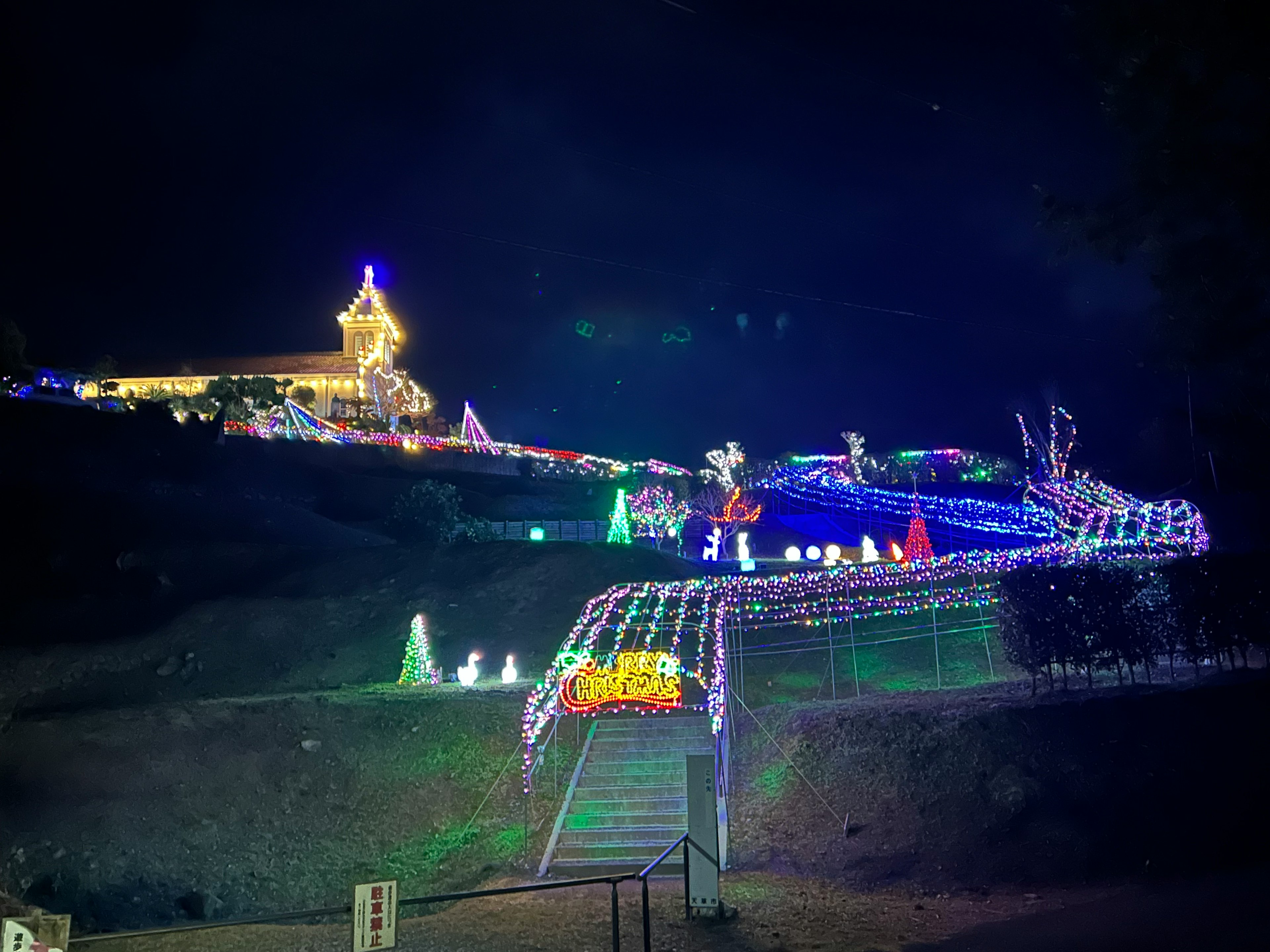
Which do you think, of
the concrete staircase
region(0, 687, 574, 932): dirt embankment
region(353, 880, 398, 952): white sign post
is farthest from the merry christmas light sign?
region(353, 880, 398, 952): white sign post

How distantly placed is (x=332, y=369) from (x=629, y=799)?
2315 inches

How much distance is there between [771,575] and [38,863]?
1928cm

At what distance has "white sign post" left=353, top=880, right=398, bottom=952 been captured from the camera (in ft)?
18.8

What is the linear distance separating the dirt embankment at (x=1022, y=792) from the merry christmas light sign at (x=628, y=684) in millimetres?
1976

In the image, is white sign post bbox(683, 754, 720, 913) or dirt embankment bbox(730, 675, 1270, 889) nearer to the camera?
white sign post bbox(683, 754, 720, 913)

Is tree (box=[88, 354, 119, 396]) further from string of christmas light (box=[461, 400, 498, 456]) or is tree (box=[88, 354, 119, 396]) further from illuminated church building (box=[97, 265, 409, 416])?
string of christmas light (box=[461, 400, 498, 456])

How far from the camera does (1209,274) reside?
37.2 ft

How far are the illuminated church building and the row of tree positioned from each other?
52894mm

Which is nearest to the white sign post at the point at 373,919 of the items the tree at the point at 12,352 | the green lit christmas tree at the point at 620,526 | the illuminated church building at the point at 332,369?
the green lit christmas tree at the point at 620,526

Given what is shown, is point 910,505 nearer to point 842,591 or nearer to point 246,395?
point 842,591

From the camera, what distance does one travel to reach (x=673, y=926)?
8.27 m

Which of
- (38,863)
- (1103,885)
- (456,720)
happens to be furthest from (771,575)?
(38,863)

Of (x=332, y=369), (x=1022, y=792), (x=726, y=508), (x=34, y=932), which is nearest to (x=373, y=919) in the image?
(x=34, y=932)

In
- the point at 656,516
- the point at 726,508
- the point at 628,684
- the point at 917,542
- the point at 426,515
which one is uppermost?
the point at 726,508
